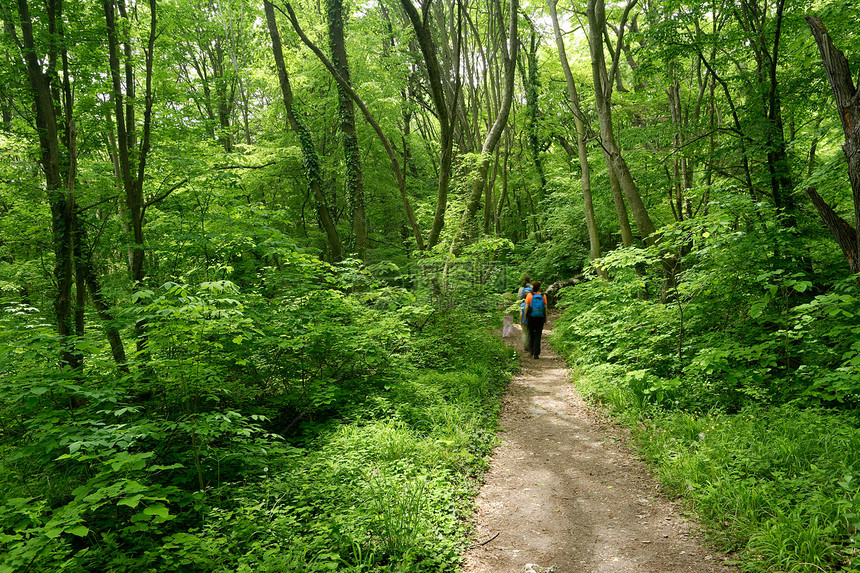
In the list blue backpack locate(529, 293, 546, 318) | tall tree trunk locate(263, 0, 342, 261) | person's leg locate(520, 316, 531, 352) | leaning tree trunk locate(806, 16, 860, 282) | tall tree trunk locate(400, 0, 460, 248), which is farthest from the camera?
tall tree trunk locate(263, 0, 342, 261)

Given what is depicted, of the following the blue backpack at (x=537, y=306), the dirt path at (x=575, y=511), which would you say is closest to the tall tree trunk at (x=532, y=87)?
the blue backpack at (x=537, y=306)

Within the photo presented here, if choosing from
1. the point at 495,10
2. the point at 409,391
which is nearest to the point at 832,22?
the point at 409,391

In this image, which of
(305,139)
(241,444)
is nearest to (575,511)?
(241,444)

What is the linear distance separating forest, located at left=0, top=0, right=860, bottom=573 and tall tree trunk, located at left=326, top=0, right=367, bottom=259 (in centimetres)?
8

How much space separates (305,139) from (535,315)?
7.44 metres

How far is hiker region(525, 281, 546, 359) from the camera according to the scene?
951 cm

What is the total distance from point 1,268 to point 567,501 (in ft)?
44.0

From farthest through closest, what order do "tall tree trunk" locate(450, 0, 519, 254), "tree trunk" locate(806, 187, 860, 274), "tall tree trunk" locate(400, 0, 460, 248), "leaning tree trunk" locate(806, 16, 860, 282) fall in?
"tall tree trunk" locate(450, 0, 519, 254) < "tall tree trunk" locate(400, 0, 460, 248) < "tree trunk" locate(806, 187, 860, 274) < "leaning tree trunk" locate(806, 16, 860, 282)

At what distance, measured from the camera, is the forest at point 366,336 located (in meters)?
3.18

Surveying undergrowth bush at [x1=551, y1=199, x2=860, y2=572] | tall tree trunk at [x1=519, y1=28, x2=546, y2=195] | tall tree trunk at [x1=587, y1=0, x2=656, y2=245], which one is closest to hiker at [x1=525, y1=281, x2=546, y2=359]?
undergrowth bush at [x1=551, y1=199, x2=860, y2=572]

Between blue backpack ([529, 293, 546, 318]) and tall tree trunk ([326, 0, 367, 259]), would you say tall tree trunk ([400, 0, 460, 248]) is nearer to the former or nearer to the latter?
tall tree trunk ([326, 0, 367, 259])

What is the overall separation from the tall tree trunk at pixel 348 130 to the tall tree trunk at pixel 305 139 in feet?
2.81

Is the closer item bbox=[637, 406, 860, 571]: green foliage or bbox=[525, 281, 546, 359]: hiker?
bbox=[637, 406, 860, 571]: green foliage

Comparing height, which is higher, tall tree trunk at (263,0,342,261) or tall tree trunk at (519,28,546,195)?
tall tree trunk at (519,28,546,195)
